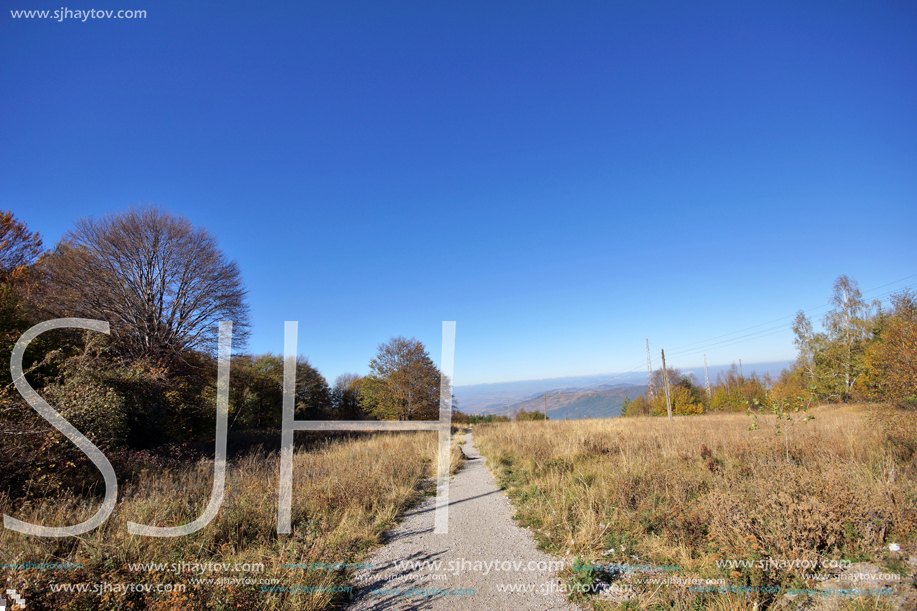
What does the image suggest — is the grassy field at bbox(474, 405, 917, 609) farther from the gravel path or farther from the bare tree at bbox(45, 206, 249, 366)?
the bare tree at bbox(45, 206, 249, 366)

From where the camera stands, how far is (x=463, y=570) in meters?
4.41

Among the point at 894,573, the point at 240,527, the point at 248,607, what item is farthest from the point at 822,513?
the point at 240,527

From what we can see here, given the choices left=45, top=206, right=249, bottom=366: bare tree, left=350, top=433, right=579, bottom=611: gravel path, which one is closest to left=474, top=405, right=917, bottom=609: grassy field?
left=350, top=433, right=579, bottom=611: gravel path

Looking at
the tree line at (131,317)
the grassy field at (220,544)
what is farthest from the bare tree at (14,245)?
the grassy field at (220,544)

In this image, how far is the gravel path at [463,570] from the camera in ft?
12.1

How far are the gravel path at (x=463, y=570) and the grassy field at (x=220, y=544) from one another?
0.40 meters

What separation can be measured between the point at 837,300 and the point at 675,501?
43232 millimetres

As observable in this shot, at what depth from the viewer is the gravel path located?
3.69m

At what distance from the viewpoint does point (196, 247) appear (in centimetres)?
1789

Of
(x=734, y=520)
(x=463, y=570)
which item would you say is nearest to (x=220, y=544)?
(x=463, y=570)

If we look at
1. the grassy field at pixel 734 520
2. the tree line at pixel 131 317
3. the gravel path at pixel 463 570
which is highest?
the tree line at pixel 131 317

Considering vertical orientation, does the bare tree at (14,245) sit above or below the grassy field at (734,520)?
above

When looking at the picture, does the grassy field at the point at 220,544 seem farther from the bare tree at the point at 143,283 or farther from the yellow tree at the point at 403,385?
the yellow tree at the point at 403,385

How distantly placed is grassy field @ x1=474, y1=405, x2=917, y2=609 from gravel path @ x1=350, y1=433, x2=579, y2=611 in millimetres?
380
